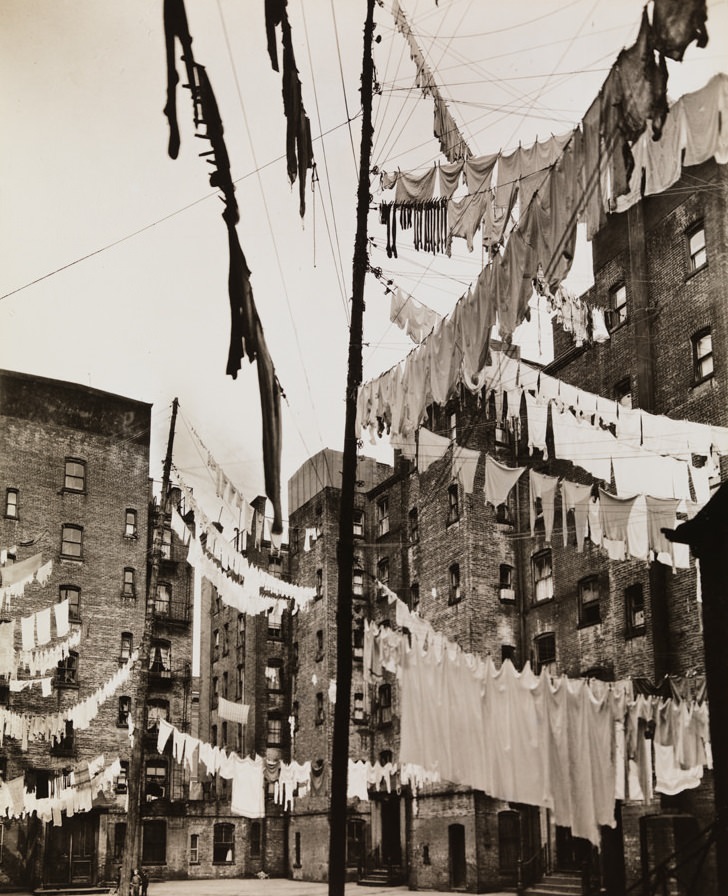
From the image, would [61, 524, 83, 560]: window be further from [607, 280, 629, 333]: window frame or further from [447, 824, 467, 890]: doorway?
[607, 280, 629, 333]: window frame

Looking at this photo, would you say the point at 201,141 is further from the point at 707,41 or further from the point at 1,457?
the point at 1,457

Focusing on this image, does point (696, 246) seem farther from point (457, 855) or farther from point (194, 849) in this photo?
point (194, 849)

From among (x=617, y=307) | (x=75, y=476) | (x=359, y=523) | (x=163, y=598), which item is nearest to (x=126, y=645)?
(x=75, y=476)

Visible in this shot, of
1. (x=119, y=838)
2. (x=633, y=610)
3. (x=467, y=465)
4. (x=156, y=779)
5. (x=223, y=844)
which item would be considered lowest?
(x=223, y=844)

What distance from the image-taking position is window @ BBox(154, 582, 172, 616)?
1737 inches

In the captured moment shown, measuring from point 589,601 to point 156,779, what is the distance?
75.2 feet

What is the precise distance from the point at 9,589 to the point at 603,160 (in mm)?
23617

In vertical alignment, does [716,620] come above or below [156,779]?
above

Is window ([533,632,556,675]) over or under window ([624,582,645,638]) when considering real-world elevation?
under

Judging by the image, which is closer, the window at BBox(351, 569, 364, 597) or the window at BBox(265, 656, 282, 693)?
Answer: the window at BBox(351, 569, 364, 597)

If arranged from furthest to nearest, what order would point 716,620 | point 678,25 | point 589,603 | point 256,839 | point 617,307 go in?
point 256,839
point 617,307
point 589,603
point 678,25
point 716,620

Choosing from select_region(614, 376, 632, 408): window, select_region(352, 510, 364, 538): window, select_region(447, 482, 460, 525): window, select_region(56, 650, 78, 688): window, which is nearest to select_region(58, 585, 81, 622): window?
select_region(56, 650, 78, 688): window

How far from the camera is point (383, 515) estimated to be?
3922 cm

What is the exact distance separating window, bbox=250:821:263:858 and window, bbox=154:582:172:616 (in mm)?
10039
